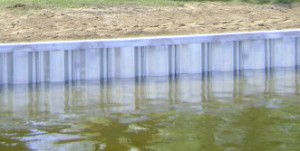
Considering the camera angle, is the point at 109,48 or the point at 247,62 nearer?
the point at 109,48

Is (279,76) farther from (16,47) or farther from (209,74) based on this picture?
(16,47)


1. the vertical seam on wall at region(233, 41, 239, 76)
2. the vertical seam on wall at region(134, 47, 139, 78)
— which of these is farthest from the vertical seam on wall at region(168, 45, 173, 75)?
the vertical seam on wall at region(233, 41, 239, 76)

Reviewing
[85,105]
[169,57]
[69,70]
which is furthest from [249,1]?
[85,105]

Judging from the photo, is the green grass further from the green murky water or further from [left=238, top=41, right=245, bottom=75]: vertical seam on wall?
the green murky water

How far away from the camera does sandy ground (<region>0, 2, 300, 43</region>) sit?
56.0 feet

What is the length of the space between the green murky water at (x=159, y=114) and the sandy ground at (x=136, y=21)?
1.83 metres

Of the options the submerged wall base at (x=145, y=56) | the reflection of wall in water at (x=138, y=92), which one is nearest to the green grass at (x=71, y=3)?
the submerged wall base at (x=145, y=56)

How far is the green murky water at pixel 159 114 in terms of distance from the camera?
10.9 m

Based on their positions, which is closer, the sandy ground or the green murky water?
the green murky water

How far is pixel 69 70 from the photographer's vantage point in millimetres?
15625

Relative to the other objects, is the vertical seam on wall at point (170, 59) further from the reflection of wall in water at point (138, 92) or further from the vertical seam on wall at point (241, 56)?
the vertical seam on wall at point (241, 56)

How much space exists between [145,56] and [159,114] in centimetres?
352

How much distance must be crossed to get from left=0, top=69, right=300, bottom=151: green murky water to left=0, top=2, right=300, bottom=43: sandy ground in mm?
1825

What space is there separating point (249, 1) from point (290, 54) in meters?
3.78
